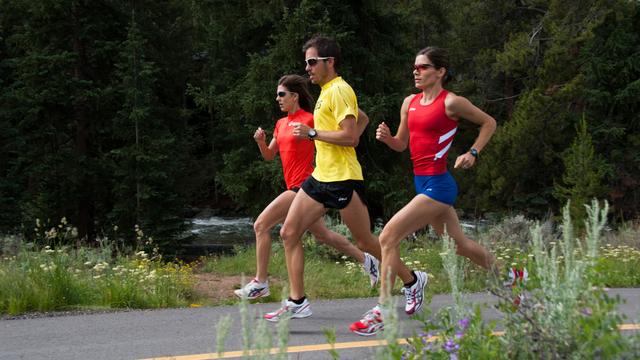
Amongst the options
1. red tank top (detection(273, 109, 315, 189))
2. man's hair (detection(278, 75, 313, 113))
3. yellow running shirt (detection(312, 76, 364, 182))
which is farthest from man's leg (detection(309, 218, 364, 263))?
man's hair (detection(278, 75, 313, 113))

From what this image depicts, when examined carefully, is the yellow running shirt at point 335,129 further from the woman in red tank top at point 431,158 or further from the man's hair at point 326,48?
the woman in red tank top at point 431,158

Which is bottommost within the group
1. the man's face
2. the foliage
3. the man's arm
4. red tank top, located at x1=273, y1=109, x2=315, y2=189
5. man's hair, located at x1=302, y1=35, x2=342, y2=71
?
the foliage

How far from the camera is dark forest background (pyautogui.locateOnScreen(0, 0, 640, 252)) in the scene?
72.8 ft

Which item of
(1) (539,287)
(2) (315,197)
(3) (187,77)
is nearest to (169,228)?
(3) (187,77)

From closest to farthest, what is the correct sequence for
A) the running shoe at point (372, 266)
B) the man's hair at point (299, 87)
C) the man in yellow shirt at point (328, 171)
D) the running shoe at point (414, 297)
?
the man in yellow shirt at point (328, 171) < the running shoe at point (414, 297) < the man's hair at point (299, 87) < the running shoe at point (372, 266)

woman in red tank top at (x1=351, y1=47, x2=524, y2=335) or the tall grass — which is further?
the tall grass

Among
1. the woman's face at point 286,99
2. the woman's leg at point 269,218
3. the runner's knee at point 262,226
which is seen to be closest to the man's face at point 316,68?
the woman's face at point 286,99

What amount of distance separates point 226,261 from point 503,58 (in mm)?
19366

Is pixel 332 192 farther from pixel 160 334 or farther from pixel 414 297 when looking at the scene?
pixel 160 334

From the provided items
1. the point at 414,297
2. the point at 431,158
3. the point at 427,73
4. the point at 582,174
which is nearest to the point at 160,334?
the point at 414,297

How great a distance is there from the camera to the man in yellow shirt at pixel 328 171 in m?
5.63

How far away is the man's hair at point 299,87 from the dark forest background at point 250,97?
553 inches

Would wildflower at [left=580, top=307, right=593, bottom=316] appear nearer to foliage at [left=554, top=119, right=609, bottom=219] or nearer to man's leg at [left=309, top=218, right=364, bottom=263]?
man's leg at [left=309, top=218, right=364, bottom=263]

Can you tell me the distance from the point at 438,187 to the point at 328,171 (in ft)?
2.75
